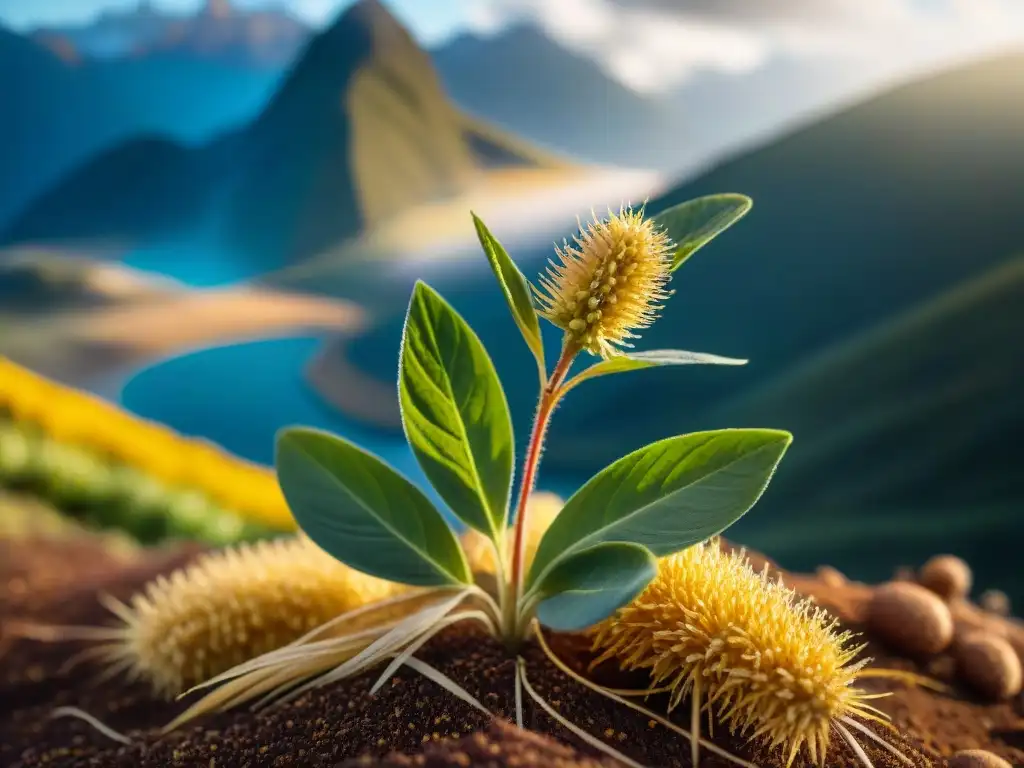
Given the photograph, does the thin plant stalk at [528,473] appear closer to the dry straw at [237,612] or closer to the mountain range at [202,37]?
the dry straw at [237,612]

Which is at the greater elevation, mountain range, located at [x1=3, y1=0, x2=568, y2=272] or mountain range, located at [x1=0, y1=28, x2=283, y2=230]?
mountain range, located at [x1=0, y1=28, x2=283, y2=230]

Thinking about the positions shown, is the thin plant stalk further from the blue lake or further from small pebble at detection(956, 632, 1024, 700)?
the blue lake

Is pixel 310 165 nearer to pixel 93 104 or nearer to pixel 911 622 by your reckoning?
pixel 93 104

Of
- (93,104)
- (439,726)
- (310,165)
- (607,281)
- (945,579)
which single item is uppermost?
(93,104)

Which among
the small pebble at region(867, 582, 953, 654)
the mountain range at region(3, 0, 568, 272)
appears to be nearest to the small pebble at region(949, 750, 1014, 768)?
the small pebble at region(867, 582, 953, 654)

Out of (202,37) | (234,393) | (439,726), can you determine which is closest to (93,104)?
(202,37)

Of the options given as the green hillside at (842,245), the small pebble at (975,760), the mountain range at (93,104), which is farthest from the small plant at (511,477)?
the mountain range at (93,104)
